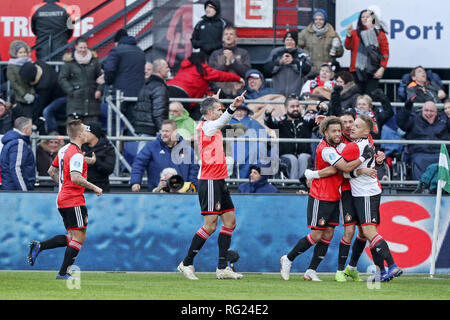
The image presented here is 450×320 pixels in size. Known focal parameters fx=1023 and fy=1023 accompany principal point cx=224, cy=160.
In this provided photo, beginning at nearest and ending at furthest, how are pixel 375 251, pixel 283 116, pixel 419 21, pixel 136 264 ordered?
pixel 375 251 < pixel 136 264 < pixel 283 116 < pixel 419 21

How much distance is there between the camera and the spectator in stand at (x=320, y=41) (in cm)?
1961

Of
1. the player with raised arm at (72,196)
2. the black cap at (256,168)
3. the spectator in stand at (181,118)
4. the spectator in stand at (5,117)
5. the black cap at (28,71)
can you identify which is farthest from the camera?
the black cap at (28,71)

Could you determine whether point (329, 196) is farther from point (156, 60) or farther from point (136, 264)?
point (156, 60)

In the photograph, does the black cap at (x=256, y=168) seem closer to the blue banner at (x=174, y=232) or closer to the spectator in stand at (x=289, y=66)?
the blue banner at (x=174, y=232)

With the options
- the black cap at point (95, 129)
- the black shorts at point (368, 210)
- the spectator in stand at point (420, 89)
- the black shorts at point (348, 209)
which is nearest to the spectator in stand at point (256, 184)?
the black cap at point (95, 129)

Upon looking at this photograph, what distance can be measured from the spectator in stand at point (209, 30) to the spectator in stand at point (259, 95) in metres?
0.91

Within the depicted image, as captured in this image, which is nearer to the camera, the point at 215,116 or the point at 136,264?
the point at 215,116

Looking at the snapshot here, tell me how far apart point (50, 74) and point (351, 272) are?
8004 millimetres

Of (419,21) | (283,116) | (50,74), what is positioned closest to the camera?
(283,116)

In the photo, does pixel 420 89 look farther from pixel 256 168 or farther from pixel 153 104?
pixel 153 104

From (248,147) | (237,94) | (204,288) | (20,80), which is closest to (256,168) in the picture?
(248,147)

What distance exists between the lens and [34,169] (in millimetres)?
16531

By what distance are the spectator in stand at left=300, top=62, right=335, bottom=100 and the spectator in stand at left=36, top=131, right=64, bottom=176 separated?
4710mm

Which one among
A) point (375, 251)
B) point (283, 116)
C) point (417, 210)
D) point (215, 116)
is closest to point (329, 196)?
point (375, 251)
